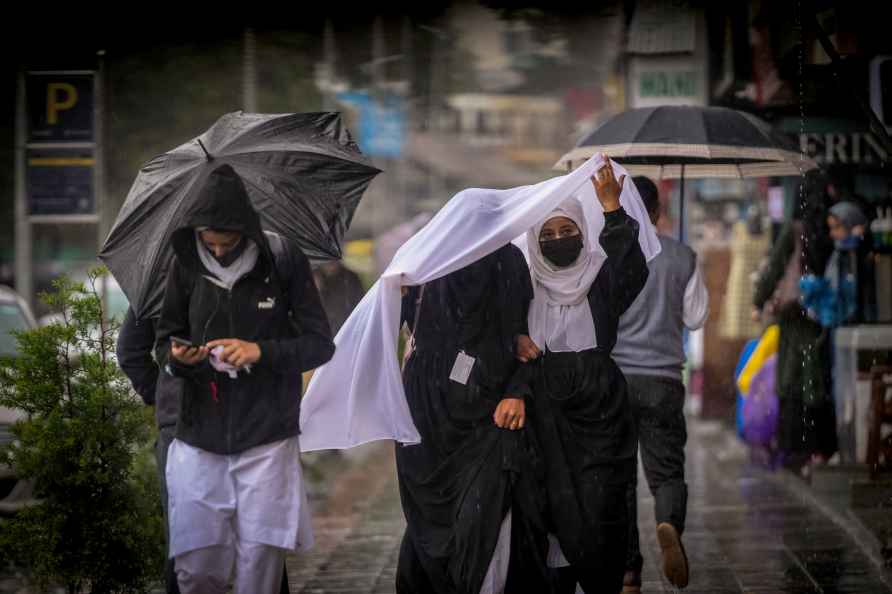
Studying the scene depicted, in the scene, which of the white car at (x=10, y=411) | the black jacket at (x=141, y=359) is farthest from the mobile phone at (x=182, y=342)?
the white car at (x=10, y=411)

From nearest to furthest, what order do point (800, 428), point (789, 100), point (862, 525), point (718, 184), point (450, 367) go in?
point (450, 367), point (862, 525), point (800, 428), point (789, 100), point (718, 184)

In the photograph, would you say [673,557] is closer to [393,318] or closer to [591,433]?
[591,433]

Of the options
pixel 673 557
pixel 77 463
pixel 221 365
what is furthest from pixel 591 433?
pixel 77 463

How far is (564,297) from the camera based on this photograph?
21.3 feet

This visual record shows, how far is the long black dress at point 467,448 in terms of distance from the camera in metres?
6.39

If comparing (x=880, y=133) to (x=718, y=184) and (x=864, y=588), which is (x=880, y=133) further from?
(x=718, y=184)

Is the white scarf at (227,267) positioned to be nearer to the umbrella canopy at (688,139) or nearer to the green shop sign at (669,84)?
the umbrella canopy at (688,139)

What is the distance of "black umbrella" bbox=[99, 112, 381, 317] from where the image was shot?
5.97 metres

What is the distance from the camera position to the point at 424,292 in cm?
662

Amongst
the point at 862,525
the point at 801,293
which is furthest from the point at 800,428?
the point at 862,525

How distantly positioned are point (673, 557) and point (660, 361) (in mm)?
1017

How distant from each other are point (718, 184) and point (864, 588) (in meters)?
14.9

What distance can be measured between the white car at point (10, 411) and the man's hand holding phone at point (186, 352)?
4906 mm

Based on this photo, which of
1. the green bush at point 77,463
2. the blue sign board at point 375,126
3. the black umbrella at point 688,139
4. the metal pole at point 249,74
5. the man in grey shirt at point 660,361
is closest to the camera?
the green bush at point 77,463
